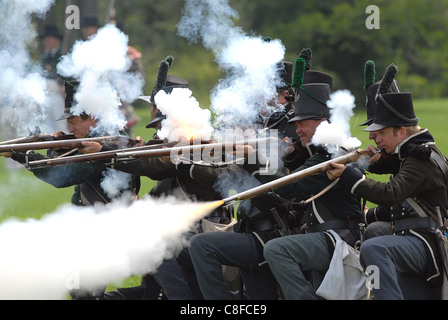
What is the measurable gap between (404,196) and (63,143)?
10.9 feet

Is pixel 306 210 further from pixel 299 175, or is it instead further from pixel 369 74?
pixel 369 74

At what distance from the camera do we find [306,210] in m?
7.12

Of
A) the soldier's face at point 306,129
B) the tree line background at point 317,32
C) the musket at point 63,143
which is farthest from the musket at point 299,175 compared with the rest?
the tree line background at point 317,32

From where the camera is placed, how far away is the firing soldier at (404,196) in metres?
6.11

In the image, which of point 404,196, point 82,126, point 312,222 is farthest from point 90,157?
point 404,196

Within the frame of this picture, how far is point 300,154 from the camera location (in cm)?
703

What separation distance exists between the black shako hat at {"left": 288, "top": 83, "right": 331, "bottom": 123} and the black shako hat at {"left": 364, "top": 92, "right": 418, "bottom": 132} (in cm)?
57

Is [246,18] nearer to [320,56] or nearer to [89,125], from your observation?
[320,56]

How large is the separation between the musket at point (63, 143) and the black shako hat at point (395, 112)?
8.22ft

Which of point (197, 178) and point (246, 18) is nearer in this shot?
point (197, 178)

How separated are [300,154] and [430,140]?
A: 118 cm

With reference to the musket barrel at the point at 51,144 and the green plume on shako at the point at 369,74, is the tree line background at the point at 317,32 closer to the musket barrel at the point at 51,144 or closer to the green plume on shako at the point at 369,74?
the musket barrel at the point at 51,144

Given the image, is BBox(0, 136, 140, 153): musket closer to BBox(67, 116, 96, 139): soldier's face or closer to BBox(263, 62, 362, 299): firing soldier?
BBox(67, 116, 96, 139): soldier's face
